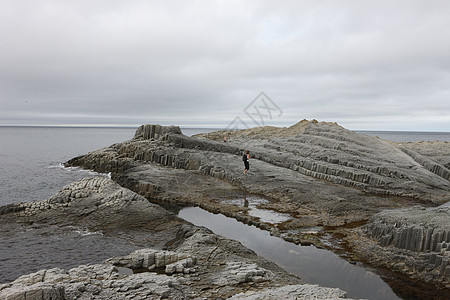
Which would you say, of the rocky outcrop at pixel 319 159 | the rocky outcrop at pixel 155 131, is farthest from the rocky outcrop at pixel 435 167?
the rocky outcrop at pixel 155 131

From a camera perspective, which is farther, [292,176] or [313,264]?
[292,176]

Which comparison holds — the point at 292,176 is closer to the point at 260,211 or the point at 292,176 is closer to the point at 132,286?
the point at 260,211

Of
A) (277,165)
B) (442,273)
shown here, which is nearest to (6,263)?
(442,273)

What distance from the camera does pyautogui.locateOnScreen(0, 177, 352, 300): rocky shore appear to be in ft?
33.6

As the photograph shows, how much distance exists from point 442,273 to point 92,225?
19585mm

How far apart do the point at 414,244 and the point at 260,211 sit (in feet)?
35.5

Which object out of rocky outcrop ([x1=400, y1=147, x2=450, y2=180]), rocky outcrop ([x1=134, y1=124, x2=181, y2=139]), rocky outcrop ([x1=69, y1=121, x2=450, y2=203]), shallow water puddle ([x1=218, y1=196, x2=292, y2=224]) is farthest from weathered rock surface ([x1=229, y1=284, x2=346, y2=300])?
rocky outcrop ([x1=134, y1=124, x2=181, y2=139])

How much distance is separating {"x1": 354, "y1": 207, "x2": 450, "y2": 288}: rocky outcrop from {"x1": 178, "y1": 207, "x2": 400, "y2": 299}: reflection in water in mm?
1805

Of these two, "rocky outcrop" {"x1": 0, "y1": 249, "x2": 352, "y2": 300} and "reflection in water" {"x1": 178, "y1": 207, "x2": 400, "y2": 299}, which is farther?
"reflection in water" {"x1": 178, "y1": 207, "x2": 400, "y2": 299}

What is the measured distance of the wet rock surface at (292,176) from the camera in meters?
23.3

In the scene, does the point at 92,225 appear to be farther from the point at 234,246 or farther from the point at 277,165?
the point at 277,165

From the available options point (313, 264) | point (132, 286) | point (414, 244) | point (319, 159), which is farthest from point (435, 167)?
point (132, 286)

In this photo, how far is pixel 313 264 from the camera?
14.9 metres

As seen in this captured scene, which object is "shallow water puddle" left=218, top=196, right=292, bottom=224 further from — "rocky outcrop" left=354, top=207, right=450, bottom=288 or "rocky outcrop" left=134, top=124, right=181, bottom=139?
"rocky outcrop" left=134, top=124, right=181, bottom=139
